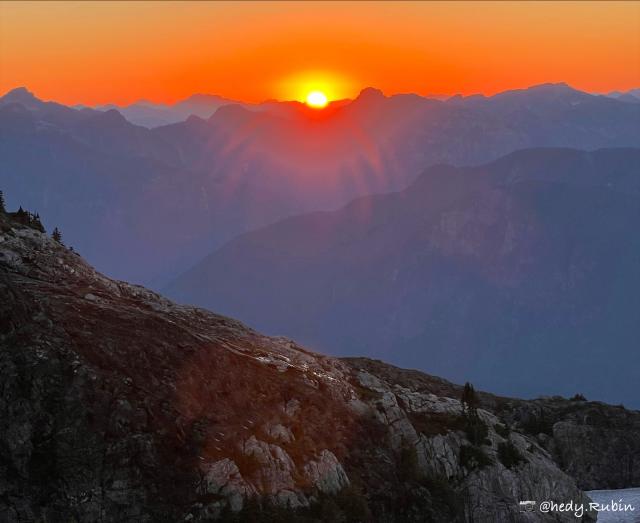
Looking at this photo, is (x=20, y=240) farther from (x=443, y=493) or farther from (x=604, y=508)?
(x=604, y=508)

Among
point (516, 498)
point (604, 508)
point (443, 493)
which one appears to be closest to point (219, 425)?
point (443, 493)

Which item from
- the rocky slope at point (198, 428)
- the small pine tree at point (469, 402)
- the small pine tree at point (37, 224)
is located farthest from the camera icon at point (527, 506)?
the small pine tree at point (37, 224)

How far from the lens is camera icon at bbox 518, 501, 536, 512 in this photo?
346ft

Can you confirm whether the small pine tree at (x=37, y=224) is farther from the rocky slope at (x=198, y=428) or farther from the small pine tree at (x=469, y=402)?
the small pine tree at (x=469, y=402)

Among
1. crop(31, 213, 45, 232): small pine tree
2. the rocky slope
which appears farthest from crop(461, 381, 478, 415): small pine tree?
crop(31, 213, 45, 232): small pine tree

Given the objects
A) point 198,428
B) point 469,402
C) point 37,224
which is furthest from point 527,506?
point 37,224

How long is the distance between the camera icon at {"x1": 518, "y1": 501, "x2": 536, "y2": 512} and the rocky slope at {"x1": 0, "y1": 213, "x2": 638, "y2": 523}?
77cm

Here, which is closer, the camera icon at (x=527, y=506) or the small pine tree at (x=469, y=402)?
the camera icon at (x=527, y=506)

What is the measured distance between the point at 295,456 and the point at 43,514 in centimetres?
2575

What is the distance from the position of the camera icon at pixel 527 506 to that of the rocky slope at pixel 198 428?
0.77 meters

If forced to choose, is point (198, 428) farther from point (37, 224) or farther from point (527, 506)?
point (527, 506)

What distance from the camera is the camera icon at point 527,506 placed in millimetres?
105375

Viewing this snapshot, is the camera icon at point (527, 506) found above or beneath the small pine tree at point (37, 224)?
beneath

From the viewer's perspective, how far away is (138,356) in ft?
284
